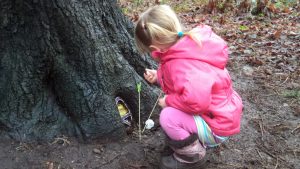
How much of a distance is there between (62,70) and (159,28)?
86 centimetres

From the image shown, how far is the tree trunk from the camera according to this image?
2684mm

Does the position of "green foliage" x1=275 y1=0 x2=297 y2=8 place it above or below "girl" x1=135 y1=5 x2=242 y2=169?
below

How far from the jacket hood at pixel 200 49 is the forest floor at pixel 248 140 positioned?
891 mm

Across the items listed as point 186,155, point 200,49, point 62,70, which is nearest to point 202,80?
point 200,49

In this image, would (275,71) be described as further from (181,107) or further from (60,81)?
(60,81)

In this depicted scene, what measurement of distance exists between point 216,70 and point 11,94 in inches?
61.2

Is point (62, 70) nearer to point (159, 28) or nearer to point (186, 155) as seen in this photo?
point (159, 28)

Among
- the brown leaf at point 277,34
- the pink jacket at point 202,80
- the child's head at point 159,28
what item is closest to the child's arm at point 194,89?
the pink jacket at point 202,80

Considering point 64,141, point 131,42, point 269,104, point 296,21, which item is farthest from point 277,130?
point 296,21

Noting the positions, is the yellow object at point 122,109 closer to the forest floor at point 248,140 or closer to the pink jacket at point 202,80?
the forest floor at point 248,140

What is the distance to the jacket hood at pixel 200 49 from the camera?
245 centimetres

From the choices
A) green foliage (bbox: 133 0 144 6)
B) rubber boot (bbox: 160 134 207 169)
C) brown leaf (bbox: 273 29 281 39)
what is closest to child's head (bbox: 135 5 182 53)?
rubber boot (bbox: 160 134 207 169)

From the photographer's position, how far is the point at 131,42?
3.24 metres

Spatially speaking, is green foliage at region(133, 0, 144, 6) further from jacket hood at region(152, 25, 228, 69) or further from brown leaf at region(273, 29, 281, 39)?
jacket hood at region(152, 25, 228, 69)
